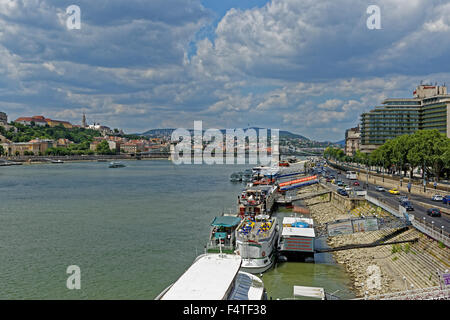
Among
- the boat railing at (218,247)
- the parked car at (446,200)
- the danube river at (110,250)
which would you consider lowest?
the danube river at (110,250)

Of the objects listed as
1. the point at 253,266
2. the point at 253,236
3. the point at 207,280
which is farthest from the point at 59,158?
the point at 207,280

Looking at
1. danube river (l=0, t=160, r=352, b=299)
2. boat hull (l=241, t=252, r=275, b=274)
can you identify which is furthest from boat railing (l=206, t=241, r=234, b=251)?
boat hull (l=241, t=252, r=275, b=274)

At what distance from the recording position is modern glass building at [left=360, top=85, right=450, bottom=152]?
95031 millimetres

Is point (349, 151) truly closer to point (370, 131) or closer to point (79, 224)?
point (370, 131)

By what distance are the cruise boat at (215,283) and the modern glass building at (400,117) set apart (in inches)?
3643

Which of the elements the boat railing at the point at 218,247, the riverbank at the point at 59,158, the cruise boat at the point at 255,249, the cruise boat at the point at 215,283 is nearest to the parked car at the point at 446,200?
the cruise boat at the point at 255,249

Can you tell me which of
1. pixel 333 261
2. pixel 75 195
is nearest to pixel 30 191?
pixel 75 195

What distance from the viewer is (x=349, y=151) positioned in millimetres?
150375

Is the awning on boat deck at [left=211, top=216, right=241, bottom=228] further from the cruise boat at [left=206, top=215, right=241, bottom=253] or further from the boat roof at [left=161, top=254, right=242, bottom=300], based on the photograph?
the boat roof at [left=161, top=254, right=242, bottom=300]

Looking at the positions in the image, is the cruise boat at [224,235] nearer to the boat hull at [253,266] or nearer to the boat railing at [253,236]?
the boat railing at [253,236]

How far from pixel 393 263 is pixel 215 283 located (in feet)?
39.3

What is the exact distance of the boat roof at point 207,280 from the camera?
32.3 ft

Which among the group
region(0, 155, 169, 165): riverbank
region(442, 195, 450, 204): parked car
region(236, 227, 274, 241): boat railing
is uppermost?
region(0, 155, 169, 165): riverbank

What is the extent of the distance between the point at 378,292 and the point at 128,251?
14.9m
